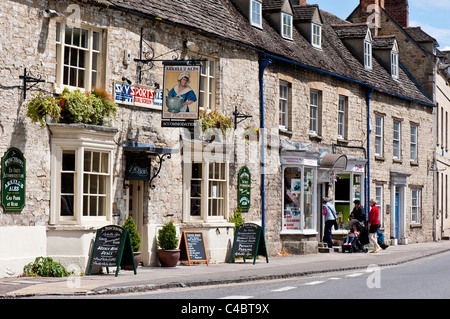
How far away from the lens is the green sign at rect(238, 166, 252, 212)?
21.8 metres

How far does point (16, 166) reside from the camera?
1512 cm

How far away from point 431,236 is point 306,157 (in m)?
14.7

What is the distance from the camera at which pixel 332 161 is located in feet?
84.8

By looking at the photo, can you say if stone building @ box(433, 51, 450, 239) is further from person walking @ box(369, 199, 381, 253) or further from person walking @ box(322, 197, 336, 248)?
person walking @ box(322, 197, 336, 248)

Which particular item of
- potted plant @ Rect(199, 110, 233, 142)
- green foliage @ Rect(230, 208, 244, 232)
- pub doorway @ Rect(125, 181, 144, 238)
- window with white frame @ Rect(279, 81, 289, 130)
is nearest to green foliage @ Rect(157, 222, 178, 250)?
pub doorway @ Rect(125, 181, 144, 238)

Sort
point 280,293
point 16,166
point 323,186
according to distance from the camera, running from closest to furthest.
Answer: point 280,293
point 16,166
point 323,186

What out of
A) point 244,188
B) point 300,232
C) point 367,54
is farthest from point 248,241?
point 367,54

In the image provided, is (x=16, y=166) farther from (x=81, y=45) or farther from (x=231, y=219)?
(x=231, y=219)

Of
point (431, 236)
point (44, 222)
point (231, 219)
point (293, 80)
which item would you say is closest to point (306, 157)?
point (293, 80)

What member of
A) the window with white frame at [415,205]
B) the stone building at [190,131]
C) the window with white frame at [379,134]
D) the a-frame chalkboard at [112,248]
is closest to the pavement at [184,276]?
the a-frame chalkboard at [112,248]

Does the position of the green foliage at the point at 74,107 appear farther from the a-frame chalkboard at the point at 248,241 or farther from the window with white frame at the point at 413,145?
the window with white frame at the point at 413,145

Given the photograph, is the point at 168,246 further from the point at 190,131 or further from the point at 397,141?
the point at 397,141

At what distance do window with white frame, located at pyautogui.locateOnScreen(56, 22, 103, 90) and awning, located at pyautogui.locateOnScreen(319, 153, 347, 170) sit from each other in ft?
36.2

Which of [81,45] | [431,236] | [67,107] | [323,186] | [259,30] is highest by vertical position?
[259,30]
